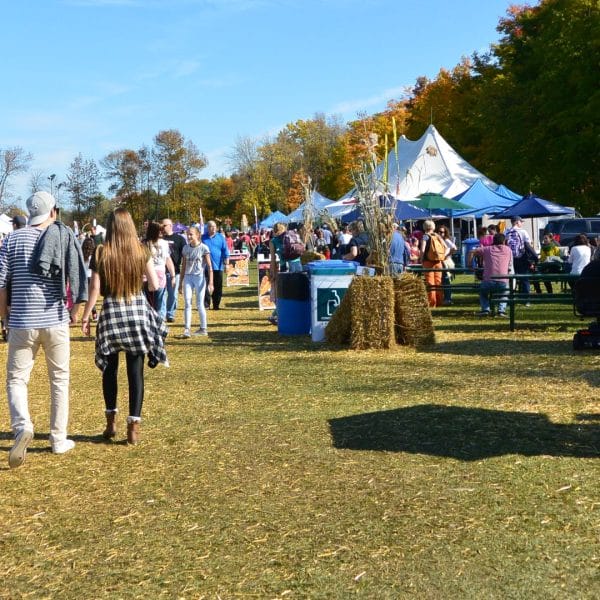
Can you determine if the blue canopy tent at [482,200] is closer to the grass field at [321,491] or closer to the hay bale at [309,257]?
the hay bale at [309,257]

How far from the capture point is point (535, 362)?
11.2 metres

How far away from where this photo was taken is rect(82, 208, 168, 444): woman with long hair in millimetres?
7234

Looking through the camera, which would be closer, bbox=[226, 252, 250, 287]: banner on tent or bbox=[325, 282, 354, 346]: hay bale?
bbox=[325, 282, 354, 346]: hay bale

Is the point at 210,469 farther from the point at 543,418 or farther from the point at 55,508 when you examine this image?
the point at 543,418

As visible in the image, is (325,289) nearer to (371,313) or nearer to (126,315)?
(371,313)

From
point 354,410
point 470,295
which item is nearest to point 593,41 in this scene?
point 470,295

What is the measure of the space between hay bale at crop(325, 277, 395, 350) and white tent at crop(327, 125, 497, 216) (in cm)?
1781

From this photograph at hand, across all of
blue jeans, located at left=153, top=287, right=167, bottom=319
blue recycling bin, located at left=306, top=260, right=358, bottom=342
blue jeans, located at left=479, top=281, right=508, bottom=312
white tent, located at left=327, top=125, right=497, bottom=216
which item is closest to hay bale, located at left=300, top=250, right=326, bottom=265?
blue jeans, located at left=153, top=287, right=167, bottom=319

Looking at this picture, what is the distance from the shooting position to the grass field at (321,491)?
14.1 ft

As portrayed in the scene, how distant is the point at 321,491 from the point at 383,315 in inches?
281

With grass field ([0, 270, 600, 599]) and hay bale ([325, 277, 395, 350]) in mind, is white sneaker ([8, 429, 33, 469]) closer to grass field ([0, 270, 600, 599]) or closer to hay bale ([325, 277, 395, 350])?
grass field ([0, 270, 600, 599])

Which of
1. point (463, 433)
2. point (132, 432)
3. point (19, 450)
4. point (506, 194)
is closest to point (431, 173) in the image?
point (506, 194)

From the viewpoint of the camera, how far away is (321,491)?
569 cm

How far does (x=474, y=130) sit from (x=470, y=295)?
36.0 meters
